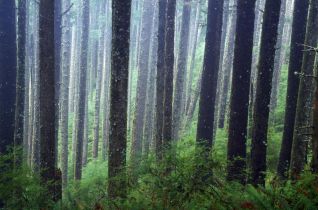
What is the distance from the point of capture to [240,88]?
29.5 ft

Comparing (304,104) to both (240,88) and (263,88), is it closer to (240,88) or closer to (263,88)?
(263,88)

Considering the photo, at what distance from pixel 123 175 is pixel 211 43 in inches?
210

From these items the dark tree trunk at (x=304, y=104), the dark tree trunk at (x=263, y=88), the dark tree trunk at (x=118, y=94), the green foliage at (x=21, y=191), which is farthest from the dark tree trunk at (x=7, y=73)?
the dark tree trunk at (x=304, y=104)

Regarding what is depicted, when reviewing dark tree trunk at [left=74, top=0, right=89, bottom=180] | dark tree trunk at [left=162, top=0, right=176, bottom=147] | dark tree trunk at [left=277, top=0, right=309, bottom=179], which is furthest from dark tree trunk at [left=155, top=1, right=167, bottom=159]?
dark tree trunk at [left=74, top=0, right=89, bottom=180]

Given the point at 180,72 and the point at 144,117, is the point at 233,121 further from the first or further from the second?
the point at 144,117

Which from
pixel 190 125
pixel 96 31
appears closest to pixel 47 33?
pixel 190 125

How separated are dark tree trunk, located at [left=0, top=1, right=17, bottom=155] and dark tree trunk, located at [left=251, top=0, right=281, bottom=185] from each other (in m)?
6.48

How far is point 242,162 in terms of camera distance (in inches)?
351

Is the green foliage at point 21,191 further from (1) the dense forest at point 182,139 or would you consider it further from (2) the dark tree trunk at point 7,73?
(2) the dark tree trunk at point 7,73

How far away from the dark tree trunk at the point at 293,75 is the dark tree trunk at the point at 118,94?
16.4 feet

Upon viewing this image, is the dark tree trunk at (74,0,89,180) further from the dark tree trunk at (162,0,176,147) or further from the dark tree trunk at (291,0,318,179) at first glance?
the dark tree trunk at (291,0,318,179)

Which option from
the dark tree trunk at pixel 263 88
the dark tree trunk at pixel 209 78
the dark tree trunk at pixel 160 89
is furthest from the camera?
the dark tree trunk at pixel 160 89

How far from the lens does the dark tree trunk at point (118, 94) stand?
7.66 m

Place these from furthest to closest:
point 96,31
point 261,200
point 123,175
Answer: point 96,31 < point 123,175 < point 261,200
